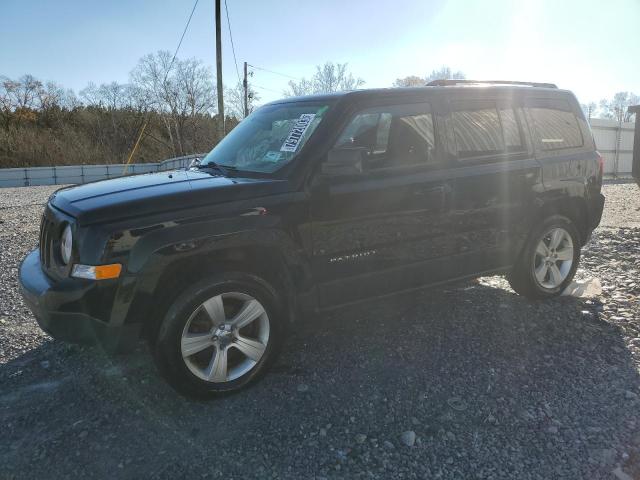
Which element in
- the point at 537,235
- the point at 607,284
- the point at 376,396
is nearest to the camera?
the point at 376,396

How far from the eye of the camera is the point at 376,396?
121 inches

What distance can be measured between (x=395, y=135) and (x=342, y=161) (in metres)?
0.70

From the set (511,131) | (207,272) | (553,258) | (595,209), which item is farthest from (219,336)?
(595,209)

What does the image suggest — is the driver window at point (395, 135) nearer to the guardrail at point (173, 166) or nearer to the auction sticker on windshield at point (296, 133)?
the auction sticker on windshield at point (296, 133)

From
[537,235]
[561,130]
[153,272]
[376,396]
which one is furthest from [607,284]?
[153,272]

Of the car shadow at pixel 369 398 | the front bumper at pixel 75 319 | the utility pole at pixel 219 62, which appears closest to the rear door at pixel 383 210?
the car shadow at pixel 369 398

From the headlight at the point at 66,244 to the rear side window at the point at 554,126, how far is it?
12.2 feet

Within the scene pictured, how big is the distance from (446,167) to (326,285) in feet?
4.37

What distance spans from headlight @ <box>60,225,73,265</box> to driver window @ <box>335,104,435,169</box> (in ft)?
6.21

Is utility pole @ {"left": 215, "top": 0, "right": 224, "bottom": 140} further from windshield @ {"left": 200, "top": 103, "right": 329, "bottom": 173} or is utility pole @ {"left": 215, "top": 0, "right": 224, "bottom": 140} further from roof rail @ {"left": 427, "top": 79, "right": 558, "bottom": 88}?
roof rail @ {"left": 427, "top": 79, "right": 558, "bottom": 88}

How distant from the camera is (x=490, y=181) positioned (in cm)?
398

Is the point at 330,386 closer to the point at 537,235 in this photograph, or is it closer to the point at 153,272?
the point at 153,272

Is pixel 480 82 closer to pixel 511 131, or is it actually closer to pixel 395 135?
pixel 511 131

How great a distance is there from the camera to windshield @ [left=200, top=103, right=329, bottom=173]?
344 centimetres
